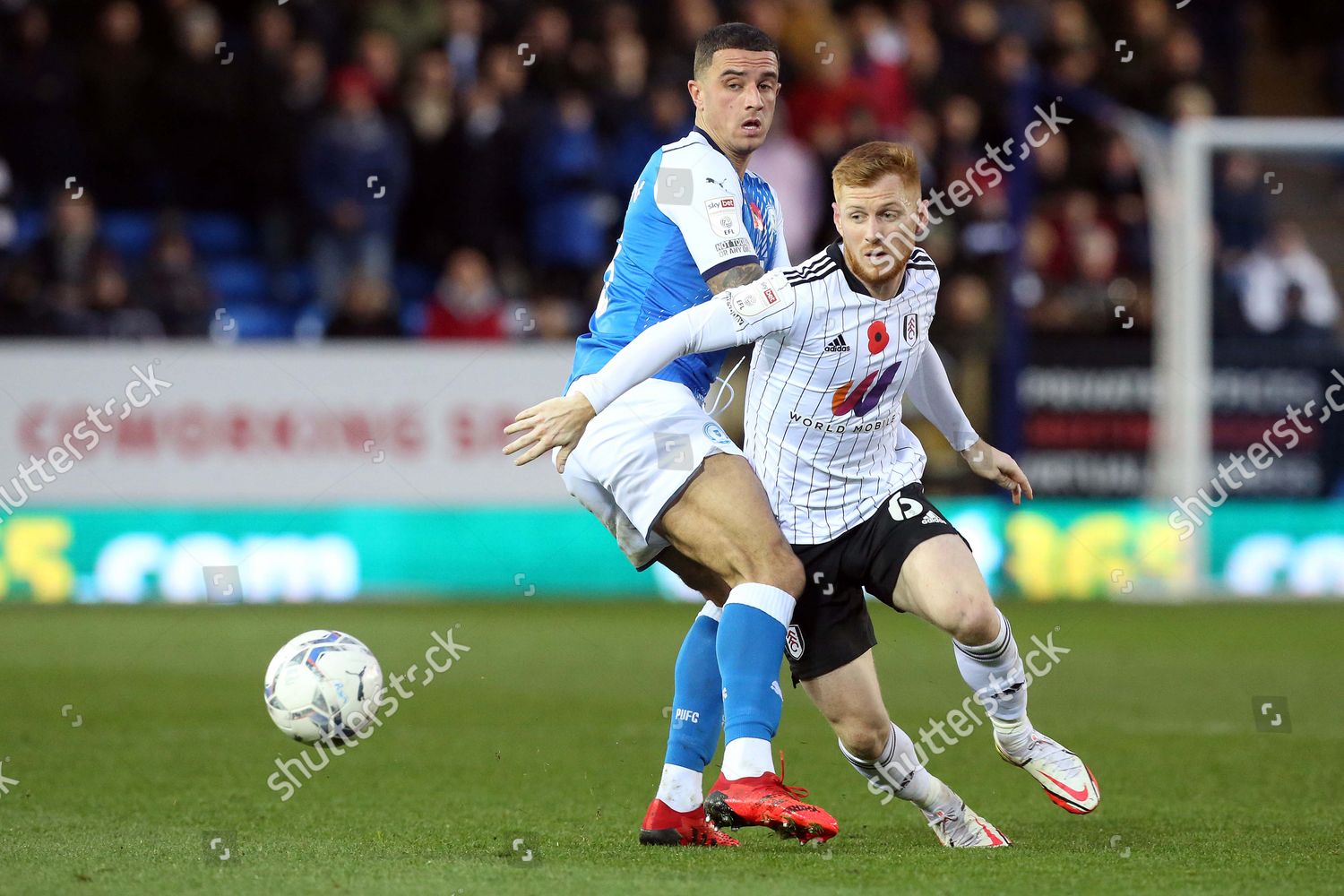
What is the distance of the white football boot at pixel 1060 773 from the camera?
5250mm

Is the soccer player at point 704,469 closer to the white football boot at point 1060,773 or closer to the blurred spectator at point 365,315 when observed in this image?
the white football boot at point 1060,773

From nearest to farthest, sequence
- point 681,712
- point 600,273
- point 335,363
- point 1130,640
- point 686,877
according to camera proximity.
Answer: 1. point 686,877
2. point 681,712
3. point 1130,640
4. point 335,363
5. point 600,273

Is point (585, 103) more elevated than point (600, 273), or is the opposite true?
point (585, 103)

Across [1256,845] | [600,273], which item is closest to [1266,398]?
[600,273]

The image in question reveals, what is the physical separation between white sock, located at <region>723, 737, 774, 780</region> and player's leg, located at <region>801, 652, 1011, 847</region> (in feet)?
0.98

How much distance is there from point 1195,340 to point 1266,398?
92 cm

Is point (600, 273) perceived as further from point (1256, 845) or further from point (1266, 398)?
point (1256, 845)

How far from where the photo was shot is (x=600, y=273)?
1421cm

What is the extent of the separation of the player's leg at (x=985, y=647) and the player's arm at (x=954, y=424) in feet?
1.82

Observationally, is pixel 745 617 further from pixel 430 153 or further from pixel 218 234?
pixel 218 234

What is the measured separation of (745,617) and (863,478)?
614mm

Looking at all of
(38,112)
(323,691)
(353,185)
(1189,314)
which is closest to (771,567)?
(323,691)

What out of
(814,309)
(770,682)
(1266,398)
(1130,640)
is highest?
(814,309)

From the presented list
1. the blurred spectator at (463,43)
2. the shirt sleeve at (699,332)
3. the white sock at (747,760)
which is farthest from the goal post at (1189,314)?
the white sock at (747,760)
